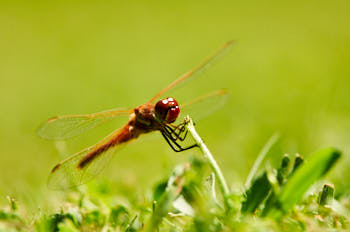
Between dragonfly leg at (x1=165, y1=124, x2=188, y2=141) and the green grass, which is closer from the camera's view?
the green grass

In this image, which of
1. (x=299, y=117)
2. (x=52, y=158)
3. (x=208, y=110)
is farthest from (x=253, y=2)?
(x=208, y=110)

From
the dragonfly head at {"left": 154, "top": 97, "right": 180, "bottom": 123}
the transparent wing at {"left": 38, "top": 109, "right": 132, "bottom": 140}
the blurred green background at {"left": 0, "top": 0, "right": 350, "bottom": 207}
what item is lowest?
the blurred green background at {"left": 0, "top": 0, "right": 350, "bottom": 207}

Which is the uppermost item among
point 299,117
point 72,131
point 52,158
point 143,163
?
point 72,131

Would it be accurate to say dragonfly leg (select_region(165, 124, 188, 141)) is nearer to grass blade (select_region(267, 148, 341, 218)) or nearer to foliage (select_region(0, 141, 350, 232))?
foliage (select_region(0, 141, 350, 232))

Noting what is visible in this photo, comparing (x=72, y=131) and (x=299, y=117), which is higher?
(x=72, y=131)

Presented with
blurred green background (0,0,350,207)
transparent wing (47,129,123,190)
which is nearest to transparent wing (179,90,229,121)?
blurred green background (0,0,350,207)

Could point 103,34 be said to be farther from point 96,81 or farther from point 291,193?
point 291,193

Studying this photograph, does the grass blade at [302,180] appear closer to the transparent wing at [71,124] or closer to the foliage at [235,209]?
the foliage at [235,209]

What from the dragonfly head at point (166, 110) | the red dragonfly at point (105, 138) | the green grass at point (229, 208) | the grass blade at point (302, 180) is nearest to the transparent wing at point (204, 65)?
the red dragonfly at point (105, 138)
